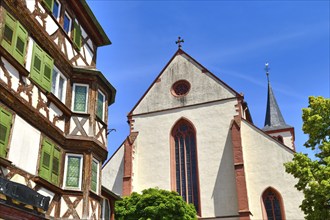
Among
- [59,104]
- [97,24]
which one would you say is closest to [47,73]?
[59,104]

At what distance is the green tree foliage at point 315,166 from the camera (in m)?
14.5

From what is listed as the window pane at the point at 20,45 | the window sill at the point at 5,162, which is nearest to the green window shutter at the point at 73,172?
the window sill at the point at 5,162

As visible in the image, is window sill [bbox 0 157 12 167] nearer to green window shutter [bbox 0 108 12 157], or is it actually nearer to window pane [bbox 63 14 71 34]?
green window shutter [bbox 0 108 12 157]

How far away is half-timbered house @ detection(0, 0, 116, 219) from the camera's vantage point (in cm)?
959

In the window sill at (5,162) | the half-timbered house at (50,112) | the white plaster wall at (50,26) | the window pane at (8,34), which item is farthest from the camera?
the white plaster wall at (50,26)

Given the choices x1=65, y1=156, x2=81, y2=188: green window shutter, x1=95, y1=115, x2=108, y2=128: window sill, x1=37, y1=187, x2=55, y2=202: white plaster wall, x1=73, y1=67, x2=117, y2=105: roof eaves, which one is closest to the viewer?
x1=37, y1=187, x2=55, y2=202: white plaster wall

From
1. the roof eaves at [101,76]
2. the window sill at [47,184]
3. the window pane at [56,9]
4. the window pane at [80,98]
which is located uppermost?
the window pane at [56,9]

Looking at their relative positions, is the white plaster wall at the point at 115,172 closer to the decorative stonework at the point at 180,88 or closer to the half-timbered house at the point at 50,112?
the decorative stonework at the point at 180,88

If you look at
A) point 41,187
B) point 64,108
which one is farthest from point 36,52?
point 41,187

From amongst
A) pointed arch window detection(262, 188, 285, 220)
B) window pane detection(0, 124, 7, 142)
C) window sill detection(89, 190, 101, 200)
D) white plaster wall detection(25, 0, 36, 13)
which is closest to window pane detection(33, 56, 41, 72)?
white plaster wall detection(25, 0, 36, 13)

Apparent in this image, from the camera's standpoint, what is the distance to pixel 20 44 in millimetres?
10438

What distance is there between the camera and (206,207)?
A: 2794 cm

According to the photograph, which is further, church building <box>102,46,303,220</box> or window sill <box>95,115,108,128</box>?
church building <box>102,46,303,220</box>

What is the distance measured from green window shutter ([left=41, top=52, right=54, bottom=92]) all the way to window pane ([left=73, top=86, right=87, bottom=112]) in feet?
4.91
